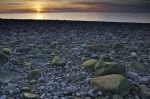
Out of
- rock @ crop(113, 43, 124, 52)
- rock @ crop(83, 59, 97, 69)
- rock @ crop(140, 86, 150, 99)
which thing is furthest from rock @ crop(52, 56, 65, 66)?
rock @ crop(140, 86, 150, 99)

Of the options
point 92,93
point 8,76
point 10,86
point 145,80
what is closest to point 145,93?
point 145,80

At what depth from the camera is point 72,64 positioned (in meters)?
13.1

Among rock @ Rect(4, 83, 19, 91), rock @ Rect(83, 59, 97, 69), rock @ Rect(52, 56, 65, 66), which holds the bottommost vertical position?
rock @ Rect(4, 83, 19, 91)

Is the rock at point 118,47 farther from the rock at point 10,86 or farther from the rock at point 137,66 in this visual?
the rock at point 10,86

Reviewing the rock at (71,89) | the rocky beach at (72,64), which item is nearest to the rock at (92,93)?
the rocky beach at (72,64)

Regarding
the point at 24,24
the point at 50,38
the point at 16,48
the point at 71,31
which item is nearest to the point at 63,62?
the point at 16,48

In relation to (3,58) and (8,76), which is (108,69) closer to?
(8,76)

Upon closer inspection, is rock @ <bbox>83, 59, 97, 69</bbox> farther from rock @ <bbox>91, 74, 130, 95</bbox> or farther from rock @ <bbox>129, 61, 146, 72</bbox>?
rock @ <bbox>91, 74, 130, 95</bbox>

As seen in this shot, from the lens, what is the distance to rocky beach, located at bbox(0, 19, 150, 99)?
33.5 feet

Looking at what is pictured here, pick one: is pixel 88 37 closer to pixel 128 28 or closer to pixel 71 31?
pixel 71 31

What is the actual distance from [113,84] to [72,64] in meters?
→ 3.42

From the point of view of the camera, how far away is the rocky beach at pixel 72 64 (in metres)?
10.2

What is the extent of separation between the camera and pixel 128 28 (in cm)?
2444

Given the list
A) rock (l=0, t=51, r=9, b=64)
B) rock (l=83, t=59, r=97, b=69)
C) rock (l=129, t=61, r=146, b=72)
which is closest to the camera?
rock (l=83, t=59, r=97, b=69)
